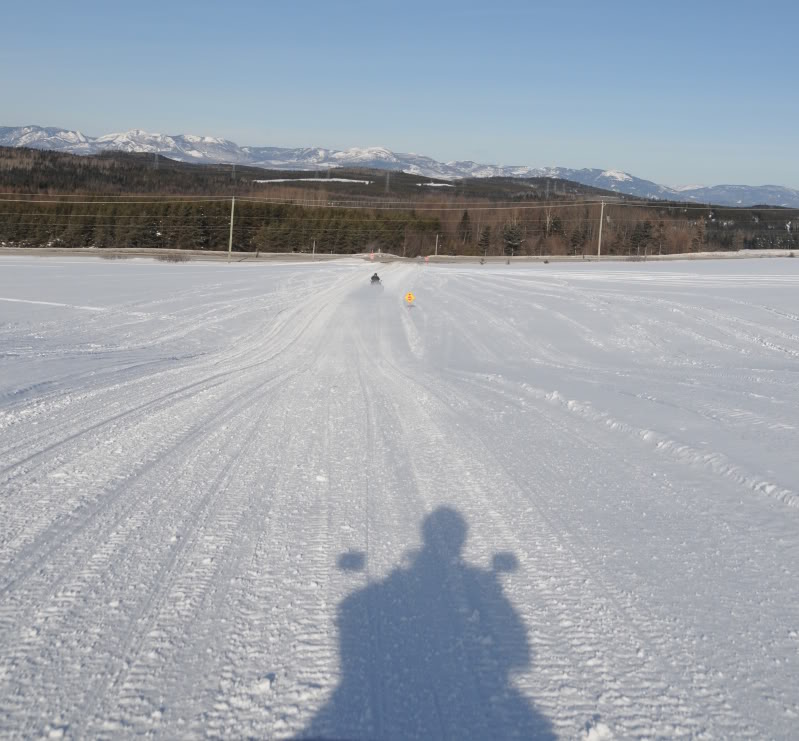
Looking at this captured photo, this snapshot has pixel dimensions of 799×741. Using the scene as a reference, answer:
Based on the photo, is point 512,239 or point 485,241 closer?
point 512,239

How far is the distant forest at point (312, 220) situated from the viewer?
254 feet

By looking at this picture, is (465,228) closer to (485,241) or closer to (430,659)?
(485,241)

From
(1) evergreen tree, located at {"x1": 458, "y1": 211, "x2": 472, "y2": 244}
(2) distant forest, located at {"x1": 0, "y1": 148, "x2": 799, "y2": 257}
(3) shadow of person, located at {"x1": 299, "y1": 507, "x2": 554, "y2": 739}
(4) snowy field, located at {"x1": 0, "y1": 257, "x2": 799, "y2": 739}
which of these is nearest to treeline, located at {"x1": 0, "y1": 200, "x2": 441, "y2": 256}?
(2) distant forest, located at {"x1": 0, "y1": 148, "x2": 799, "y2": 257}

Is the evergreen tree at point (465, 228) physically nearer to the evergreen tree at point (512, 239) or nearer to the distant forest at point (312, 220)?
the distant forest at point (312, 220)

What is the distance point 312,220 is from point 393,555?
7867cm

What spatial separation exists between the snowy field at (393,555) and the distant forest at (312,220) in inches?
2781

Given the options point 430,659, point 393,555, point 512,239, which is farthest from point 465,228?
point 430,659

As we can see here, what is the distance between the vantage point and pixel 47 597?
3.78 m

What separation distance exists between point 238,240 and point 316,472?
252 ft

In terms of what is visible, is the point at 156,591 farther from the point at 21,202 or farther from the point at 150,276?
the point at 21,202

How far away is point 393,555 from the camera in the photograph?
450 centimetres

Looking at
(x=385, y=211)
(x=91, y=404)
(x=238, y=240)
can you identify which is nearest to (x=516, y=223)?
(x=385, y=211)

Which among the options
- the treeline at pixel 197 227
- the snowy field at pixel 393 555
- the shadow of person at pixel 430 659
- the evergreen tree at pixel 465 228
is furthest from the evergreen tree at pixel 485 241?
the shadow of person at pixel 430 659

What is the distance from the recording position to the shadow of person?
2920 millimetres
